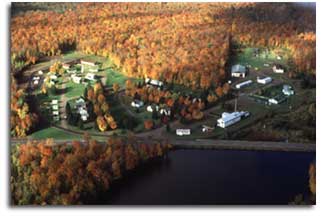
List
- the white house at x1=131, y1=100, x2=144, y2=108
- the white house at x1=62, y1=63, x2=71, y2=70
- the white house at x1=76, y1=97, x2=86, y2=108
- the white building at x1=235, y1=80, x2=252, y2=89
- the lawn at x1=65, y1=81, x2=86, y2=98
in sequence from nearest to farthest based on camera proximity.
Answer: the white house at x1=76, y1=97, x2=86, y2=108 → the lawn at x1=65, y1=81, x2=86, y2=98 → the white house at x1=131, y1=100, x2=144, y2=108 → the white house at x1=62, y1=63, x2=71, y2=70 → the white building at x1=235, y1=80, x2=252, y2=89

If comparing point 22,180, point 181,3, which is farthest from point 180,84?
point 22,180

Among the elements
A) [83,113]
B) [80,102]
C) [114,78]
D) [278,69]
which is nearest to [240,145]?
[278,69]

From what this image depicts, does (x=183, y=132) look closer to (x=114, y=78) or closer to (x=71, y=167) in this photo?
(x=114, y=78)

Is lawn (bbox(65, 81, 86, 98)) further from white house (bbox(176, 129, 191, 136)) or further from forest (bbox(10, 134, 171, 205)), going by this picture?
white house (bbox(176, 129, 191, 136))

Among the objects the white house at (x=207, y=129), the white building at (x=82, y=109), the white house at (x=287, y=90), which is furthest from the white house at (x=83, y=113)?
the white house at (x=287, y=90)

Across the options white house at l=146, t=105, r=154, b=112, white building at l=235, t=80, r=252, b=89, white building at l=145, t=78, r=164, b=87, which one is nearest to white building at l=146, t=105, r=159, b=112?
white house at l=146, t=105, r=154, b=112

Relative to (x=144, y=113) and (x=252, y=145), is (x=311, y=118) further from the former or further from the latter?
(x=144, y=113)

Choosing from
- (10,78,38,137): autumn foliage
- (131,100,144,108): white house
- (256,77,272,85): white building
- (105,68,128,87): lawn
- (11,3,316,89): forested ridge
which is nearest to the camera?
(10,78,38,137): autumn foliage
